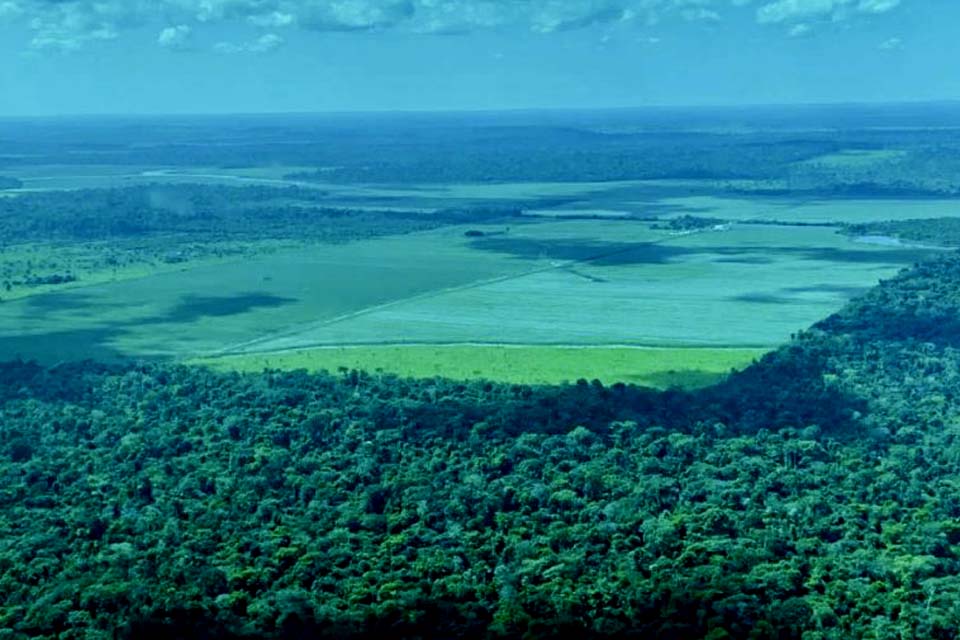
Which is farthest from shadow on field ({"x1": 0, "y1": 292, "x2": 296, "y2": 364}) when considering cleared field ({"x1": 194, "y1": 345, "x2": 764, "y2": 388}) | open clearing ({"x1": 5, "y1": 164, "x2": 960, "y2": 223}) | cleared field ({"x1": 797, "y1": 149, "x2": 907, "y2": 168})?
cleared field ({"x1": 797, "y1": 149, "x2": 907, "y2": 168})

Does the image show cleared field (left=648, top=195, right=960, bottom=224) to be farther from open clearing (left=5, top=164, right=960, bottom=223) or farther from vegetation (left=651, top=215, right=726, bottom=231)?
vegetation (left=651, top=215, right=726, bottom=231)

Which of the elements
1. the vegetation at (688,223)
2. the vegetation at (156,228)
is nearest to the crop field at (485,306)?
the vegetation at (156,228)

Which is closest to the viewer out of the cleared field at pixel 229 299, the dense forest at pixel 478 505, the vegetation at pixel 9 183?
the dense forest at pixel 478 505

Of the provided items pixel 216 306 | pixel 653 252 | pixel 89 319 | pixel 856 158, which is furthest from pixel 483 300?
pixel 856 158

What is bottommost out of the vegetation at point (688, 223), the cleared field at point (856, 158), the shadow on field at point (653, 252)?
the shadow on field at point (653, 252)

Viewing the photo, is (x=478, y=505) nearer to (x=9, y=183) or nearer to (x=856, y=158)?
(x=9, y=183)

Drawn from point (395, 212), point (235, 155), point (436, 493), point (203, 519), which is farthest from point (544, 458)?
point (235, 155)

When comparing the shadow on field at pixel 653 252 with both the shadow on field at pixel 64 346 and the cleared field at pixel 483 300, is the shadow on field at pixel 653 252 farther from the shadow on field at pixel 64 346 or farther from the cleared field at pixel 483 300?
the shadow on field at pixel 64 346
